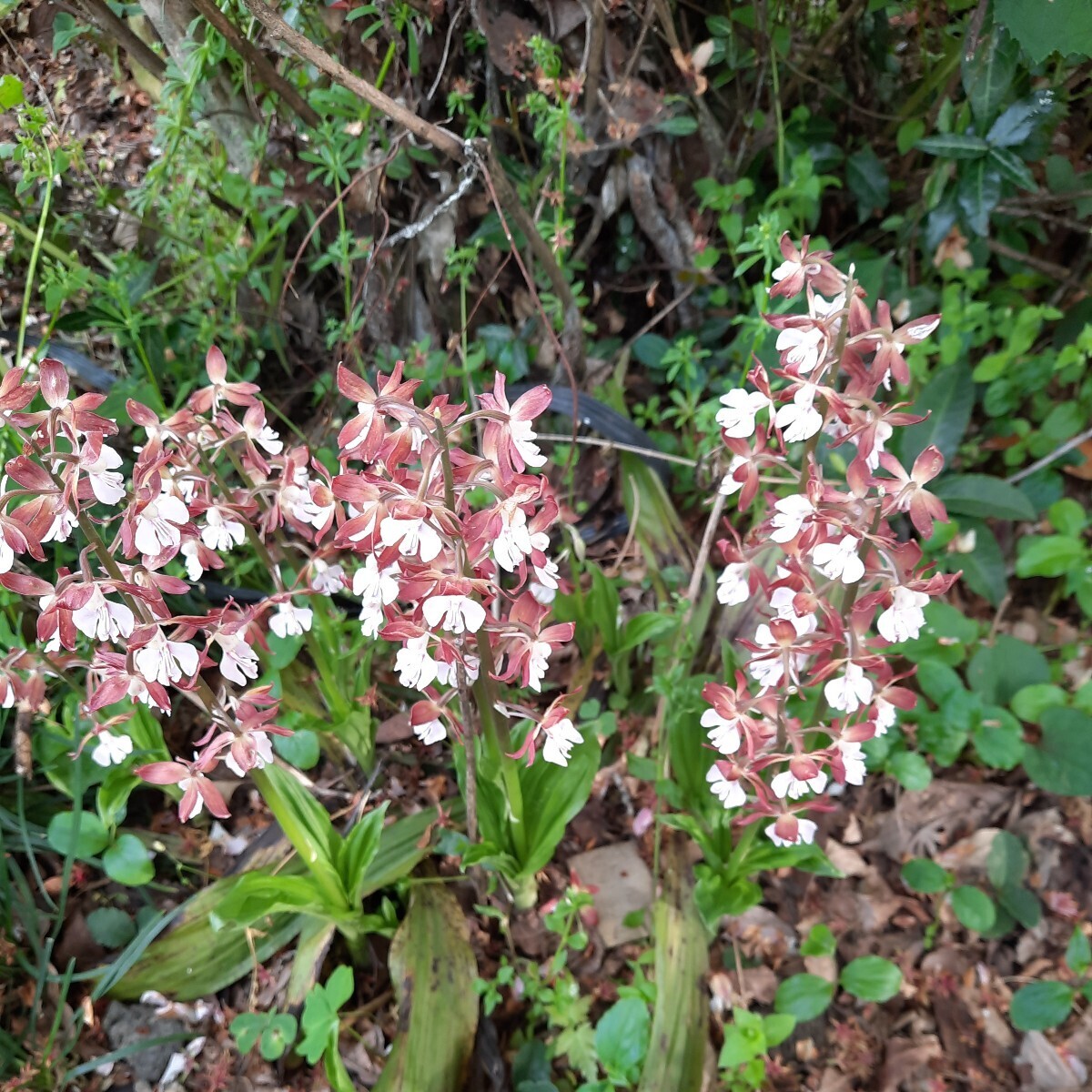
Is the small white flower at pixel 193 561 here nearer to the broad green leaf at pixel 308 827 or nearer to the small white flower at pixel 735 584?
the broad green leaf at pixel 308 827

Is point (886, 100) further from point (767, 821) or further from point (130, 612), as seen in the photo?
point (130, 612)

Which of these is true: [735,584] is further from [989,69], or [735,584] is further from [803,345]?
[989,69]

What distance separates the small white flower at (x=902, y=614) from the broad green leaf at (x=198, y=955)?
1.11 metres

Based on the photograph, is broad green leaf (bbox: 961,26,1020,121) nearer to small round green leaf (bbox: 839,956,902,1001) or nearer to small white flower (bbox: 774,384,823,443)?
small white flower (bbox: 774,384,823,443)

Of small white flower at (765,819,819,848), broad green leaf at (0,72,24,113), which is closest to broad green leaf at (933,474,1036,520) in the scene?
small white flower at (765,819,819,848)

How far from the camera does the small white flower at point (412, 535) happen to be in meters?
0.82

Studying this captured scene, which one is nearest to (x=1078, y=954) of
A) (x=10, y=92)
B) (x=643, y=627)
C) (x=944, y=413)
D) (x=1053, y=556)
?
(x=1053, y=556)

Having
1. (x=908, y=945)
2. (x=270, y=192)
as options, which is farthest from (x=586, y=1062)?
(x=270, y=192)

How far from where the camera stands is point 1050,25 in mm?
1313

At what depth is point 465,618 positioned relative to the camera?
870 millimetres

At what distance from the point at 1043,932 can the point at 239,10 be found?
7.95 feet

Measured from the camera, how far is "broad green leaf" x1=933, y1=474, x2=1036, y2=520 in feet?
5.79

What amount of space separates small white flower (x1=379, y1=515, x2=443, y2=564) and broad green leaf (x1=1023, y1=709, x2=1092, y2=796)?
4.43ft

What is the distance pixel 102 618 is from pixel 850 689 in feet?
3.00
